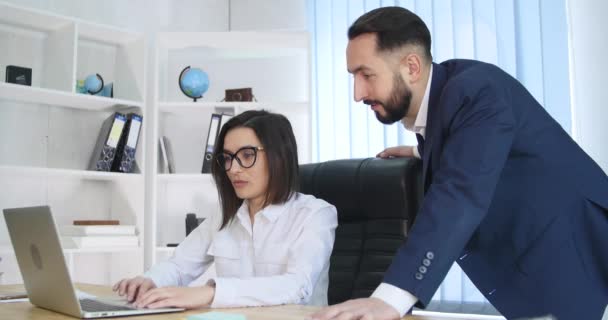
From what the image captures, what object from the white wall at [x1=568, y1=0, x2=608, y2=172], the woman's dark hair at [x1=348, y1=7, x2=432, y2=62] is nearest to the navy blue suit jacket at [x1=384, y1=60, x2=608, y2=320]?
the woman's dark hair at [x1=348, y1=7, x2=432, y2=62]

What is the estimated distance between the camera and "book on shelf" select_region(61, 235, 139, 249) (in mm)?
2918

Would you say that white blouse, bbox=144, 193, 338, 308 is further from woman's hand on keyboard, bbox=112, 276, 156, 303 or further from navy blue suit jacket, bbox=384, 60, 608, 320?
navy blue suit jacket, bbox=384, 60, 608, 320

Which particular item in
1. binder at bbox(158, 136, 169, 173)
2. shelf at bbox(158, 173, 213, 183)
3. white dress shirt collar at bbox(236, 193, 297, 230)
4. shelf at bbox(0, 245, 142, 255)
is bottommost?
shelf at bbox(0, 245, 142, 255)

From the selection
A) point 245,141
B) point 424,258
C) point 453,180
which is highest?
point 245,141

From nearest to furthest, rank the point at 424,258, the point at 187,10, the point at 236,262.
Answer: the point at 424,258
the point at 236,262
the point at 187,10

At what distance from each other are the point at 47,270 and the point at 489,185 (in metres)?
0.85

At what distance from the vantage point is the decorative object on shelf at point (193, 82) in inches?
133

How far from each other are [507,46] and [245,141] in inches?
77.1

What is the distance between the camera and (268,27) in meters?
4.01

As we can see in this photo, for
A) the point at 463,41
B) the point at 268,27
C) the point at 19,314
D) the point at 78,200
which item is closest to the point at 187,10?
the point at 268,27

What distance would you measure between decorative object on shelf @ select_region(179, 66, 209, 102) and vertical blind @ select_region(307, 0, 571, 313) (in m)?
0.67

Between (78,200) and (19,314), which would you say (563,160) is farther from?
(78,200)

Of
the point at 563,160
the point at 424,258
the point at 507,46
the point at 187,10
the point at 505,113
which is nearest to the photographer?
the point at 424,258

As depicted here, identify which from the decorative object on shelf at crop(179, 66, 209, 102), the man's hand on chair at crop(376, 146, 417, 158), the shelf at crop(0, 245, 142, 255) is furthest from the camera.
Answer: the decorative object on shelf at crop(179, 66, 209, 102)
